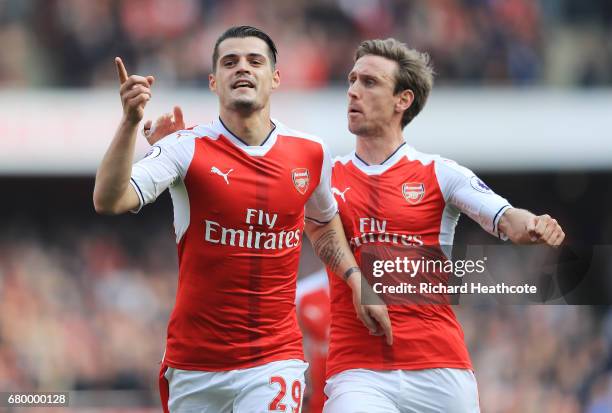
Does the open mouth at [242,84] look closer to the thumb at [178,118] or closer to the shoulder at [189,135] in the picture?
the shoulder at [189,135]

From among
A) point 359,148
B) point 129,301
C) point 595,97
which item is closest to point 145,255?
point 129,301

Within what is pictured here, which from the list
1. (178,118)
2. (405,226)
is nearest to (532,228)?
(405,226)

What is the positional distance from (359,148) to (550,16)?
9.36 metres

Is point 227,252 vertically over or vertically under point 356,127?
under

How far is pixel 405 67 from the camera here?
595 centimetres

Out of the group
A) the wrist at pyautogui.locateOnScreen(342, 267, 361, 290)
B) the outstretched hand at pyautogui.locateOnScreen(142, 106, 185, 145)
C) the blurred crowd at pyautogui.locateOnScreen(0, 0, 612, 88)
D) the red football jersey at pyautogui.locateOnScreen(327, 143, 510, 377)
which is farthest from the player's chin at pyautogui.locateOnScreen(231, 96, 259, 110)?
the blurred crowd at pyautogui.locateOnScreen(0, 0, 612, 88)

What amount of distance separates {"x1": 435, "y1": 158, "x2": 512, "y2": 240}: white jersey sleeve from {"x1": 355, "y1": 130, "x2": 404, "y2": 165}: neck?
0.93 ft

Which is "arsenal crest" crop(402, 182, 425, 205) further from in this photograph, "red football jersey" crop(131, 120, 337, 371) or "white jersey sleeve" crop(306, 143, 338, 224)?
"red football jersey" crop(131, 120, 337, 371)

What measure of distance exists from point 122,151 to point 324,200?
142 centimetres

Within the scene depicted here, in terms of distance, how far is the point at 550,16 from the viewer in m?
14.4

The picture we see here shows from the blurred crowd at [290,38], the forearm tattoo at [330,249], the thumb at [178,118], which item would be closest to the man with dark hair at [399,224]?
the forearm tattoo at [330,249]

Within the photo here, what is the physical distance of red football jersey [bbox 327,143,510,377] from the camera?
537cm

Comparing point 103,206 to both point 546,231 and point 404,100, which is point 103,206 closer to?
point 546,231

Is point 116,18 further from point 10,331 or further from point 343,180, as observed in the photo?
point 343,180
